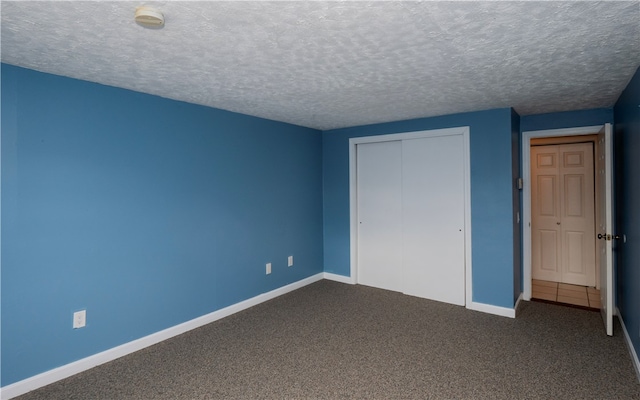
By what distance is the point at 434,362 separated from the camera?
267 cm

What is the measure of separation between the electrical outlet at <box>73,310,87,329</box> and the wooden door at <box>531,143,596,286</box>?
562 cm

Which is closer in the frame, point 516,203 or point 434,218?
point 516,203

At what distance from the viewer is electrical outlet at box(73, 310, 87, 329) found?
2.54 meters

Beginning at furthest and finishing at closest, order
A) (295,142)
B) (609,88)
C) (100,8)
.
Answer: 1. (295,142)
2. (609,88)
3. (100,8)

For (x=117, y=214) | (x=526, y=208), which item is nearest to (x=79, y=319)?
(x=117, y=214)

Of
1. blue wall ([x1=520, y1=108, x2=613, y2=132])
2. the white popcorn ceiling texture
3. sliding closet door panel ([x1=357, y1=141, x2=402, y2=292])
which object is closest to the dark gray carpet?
sliding closet door panel ([x1=357, y1=141, x2=402, y2=292])

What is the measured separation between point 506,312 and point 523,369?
1.15 metres

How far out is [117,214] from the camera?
276 centimetres

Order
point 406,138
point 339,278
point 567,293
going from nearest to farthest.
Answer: point 406,138
point 567,293
point 339,278

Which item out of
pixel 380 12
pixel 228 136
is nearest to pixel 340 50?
pixel 380 12

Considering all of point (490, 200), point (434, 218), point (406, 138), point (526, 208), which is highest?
point (406, 138)

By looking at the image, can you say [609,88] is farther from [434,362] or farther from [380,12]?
[434,362]

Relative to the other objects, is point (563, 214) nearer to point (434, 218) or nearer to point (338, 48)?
point (434, 218)

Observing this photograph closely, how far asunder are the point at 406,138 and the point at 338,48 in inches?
97.1
